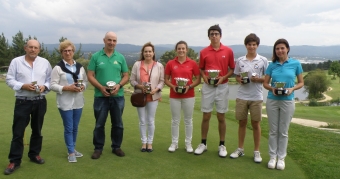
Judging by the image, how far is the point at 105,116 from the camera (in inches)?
186

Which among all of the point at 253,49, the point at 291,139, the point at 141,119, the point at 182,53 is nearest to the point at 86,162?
the point at 141,119

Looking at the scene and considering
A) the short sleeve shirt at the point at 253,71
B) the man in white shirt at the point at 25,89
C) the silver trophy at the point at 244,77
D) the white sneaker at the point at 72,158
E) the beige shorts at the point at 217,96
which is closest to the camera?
the man in white shirt at the point at 25,89

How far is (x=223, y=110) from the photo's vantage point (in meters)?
4.75

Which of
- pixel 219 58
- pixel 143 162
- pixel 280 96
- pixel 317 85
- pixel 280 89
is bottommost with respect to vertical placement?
pixel 317 85

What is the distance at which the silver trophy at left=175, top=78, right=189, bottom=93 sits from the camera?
14.9 feet

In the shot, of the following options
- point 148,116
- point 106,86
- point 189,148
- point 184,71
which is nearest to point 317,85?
point 189,148

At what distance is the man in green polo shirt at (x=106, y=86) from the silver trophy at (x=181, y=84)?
892mm

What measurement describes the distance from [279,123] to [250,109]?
1.65ft

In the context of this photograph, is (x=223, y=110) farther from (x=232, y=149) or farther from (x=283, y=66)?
(x=283, y=66)

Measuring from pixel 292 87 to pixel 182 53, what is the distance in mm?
1806

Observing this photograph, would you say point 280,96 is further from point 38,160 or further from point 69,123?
point 38,160

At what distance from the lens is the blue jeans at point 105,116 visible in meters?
4.66

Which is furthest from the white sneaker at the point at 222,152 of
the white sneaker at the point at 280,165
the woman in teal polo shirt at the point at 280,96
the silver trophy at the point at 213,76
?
the silver trophy at the point at 213,76

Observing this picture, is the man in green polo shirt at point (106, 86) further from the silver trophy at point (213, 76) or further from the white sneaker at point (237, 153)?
the white sneaker at point (237, 153)
